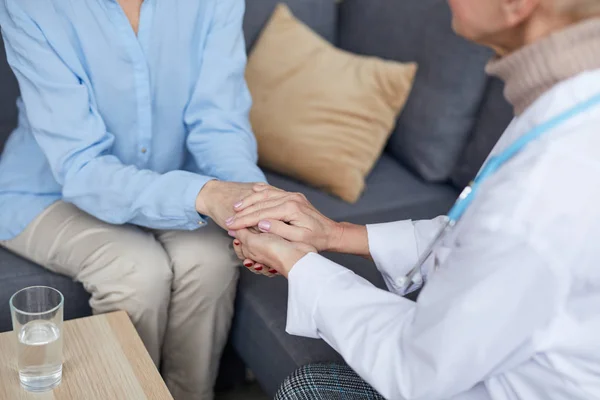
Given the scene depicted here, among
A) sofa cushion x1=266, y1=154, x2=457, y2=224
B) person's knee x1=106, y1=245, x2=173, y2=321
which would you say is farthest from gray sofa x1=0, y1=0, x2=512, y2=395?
person's knee x1=106, y1=245, x2=173, y2=321

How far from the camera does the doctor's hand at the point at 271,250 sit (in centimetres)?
116

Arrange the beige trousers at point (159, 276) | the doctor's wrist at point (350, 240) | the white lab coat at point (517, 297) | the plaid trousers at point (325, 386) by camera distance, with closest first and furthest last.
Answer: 1. the white lab coat at point (517, 297)
2. the plaid trousers at point (325, 386)
3. the doctor's wrist at point (350, 240)
4. the beige trousers at point (159, 276)

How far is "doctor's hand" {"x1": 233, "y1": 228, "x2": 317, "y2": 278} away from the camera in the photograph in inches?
45.6

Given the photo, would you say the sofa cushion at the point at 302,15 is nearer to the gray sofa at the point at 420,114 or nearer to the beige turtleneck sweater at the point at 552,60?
the gray sofa at the point at 420,114

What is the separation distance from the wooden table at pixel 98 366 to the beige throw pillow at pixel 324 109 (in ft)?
2.74

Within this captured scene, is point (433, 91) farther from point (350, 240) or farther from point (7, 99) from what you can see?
point (7, 99)

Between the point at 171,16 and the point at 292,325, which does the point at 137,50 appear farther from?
the point at 292,325

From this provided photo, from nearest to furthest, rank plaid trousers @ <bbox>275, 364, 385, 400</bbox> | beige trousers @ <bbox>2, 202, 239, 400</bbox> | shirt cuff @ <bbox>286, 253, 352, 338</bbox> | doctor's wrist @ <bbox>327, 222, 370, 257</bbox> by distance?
shirt cuff @ <bbox>286, 253, 352, 338</bbox> → plaid trousers @ <bbox>275, 364, 385, 400</bbox> → doctor's wrist @ <bbox>327, 222, 370, 257</bbox> → beige trousers @ <bbox>2, 202, 239, 400</bbox>

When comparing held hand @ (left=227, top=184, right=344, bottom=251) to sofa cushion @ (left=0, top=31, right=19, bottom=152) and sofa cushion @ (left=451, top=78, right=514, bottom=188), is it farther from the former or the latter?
sofa cushion @ (left=0, top=31, right=19, bottom=152)

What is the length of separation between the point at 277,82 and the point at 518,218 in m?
1.37

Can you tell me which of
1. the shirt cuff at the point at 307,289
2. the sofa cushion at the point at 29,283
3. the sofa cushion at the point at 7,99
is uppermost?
the shirt cuff at the point at 307,289

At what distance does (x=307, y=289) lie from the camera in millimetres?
1082

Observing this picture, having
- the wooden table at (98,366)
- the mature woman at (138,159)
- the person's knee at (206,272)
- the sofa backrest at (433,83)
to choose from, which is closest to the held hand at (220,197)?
the mature woman at (138,159)

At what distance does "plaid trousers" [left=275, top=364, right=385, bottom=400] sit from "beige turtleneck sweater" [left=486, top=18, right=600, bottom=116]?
1.82 feet
